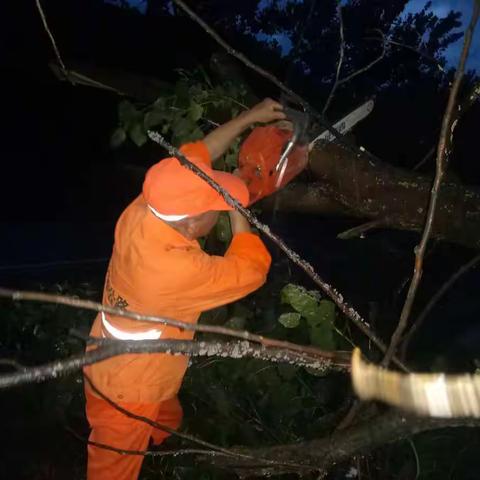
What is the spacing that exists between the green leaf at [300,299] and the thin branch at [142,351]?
3.02ft

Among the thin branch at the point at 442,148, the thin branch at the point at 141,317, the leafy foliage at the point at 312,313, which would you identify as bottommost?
the leafy foliage at the point at 312,313

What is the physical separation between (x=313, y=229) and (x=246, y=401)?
12167mm

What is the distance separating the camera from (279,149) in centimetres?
184

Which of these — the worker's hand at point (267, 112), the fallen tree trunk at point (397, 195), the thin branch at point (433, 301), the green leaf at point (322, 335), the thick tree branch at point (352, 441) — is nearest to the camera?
the thick tree branch at point (352, 441)

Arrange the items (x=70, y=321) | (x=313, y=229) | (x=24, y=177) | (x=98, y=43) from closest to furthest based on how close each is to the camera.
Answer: (x=70, y=321)
(x=98, y=43)
(x=24, y=177)
(x=313, y=229)

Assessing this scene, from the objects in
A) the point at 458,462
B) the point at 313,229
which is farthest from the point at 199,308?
the point at 313,229

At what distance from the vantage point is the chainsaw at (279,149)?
5.91 ft

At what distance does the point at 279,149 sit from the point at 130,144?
898 cm

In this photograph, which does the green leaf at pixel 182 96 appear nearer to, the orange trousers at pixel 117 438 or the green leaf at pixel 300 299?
the green leaf at pixel 300 299

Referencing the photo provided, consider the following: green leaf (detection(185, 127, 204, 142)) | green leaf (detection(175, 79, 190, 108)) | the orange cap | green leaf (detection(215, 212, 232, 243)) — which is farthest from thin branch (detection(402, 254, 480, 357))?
green leaf (detection(175, 79, 190, 108))

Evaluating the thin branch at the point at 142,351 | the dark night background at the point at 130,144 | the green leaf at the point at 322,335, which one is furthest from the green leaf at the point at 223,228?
the dark night background at the point at 130,144

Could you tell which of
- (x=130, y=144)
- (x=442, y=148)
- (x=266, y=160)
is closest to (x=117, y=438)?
(x=266, y=160)

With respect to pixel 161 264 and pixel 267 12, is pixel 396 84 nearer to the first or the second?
pixel 267 12

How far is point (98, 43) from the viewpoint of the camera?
314 inches
